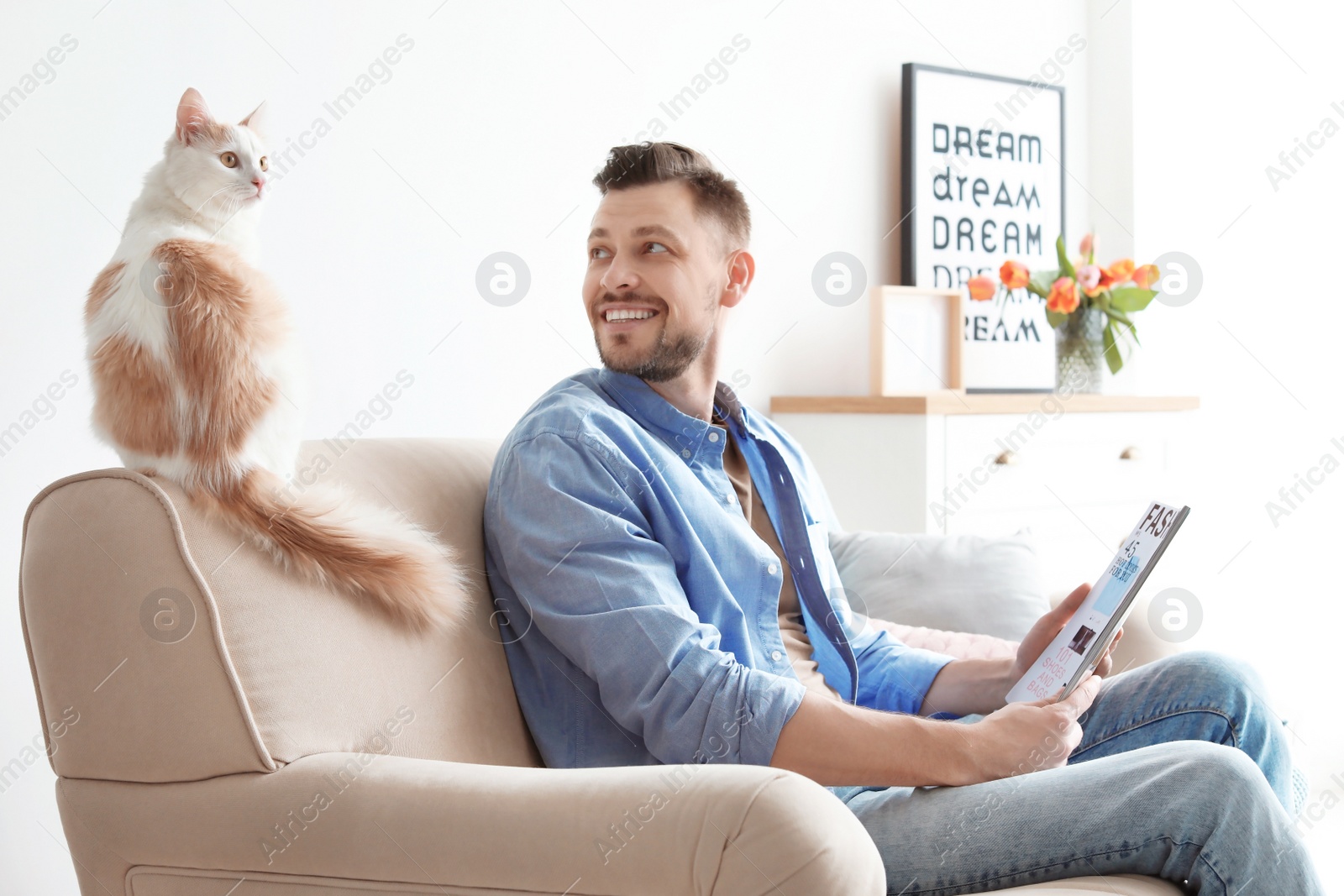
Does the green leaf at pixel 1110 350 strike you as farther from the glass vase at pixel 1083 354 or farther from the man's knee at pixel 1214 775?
the man's knee at pixel 1214 775

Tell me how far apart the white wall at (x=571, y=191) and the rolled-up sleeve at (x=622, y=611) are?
394 mm

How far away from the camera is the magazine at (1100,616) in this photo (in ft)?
3.81

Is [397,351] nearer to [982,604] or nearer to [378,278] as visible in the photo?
[378,278]

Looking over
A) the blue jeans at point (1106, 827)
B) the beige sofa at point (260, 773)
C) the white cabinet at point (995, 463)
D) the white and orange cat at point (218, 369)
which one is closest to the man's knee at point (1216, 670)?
the blue jeans at point (1106, 827)

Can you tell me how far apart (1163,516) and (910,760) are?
41 centimetres

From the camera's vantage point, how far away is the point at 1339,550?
3.14 meters

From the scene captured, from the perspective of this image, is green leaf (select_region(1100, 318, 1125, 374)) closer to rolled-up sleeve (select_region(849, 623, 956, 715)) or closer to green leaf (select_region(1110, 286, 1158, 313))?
green leaf (select_region(1110, 286, 1158, 313))

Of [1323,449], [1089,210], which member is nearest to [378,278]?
[1089,210]

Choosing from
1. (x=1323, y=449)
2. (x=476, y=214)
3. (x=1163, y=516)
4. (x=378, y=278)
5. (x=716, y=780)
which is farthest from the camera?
(x=1323, y=449)

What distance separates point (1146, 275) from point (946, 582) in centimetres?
132

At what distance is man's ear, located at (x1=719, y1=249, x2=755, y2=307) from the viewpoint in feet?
4.89

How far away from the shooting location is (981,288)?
2.67 meters

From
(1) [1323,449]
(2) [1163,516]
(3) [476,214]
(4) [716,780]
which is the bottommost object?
(4) [716,780]

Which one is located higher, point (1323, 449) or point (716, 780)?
point (1323, 449)
